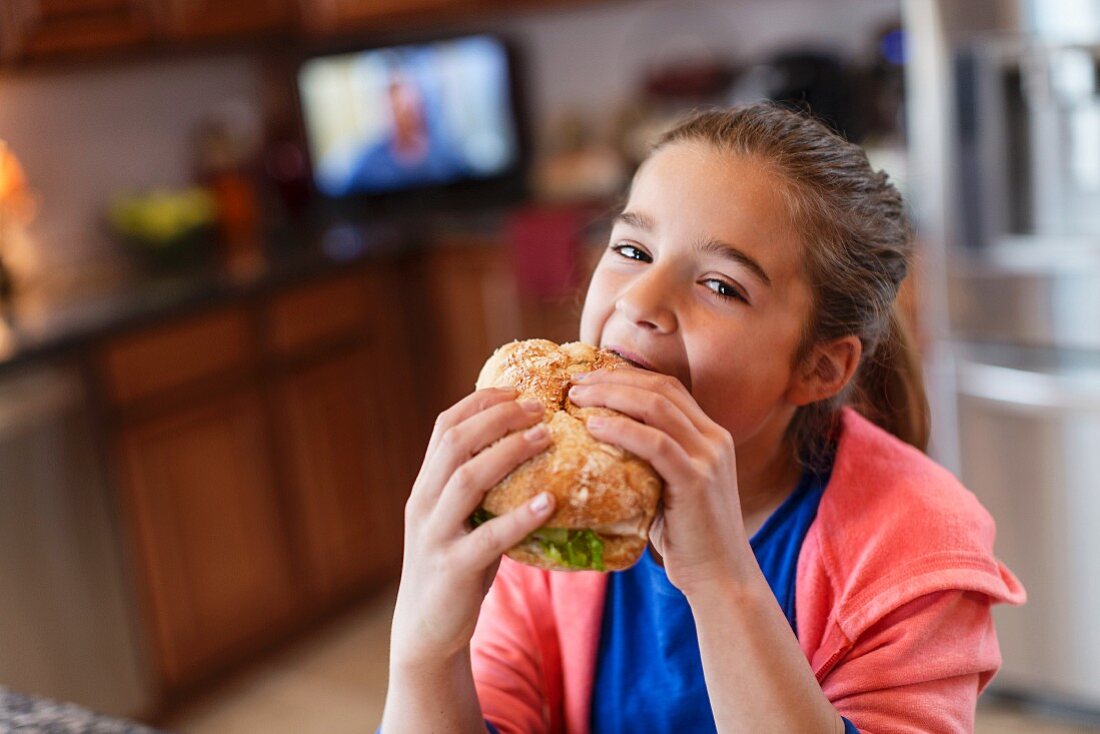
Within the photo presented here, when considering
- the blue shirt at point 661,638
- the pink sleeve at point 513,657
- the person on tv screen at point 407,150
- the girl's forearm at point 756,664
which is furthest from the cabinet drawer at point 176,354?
the girl's forearm at point 756,664

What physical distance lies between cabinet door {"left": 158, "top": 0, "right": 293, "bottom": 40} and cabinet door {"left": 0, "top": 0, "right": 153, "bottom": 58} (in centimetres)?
7

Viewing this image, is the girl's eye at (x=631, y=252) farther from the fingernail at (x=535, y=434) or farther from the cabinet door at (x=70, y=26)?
the cabinet door at (x=70, y=26)

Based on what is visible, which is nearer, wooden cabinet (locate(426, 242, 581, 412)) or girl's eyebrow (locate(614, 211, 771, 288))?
girl's eyebrow (locate(614, 211, 771, 288))

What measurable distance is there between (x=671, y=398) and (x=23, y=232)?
266 centimetres

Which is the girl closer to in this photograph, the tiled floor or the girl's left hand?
the girl's left hand

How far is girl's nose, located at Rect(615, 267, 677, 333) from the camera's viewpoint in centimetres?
91

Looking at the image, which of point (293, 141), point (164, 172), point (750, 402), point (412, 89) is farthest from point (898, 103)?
point (750, 402)

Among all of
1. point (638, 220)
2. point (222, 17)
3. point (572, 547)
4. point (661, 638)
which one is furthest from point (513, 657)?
point (222, 17)

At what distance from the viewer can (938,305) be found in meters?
2.37

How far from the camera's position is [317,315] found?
9.55ft

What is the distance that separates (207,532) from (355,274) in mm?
779

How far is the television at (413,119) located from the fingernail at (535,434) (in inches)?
112

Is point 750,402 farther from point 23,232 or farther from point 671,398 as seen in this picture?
point 23,232

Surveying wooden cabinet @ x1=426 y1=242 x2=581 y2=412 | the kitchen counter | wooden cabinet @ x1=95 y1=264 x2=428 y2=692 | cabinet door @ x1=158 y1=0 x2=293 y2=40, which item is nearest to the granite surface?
the kitchen counter
